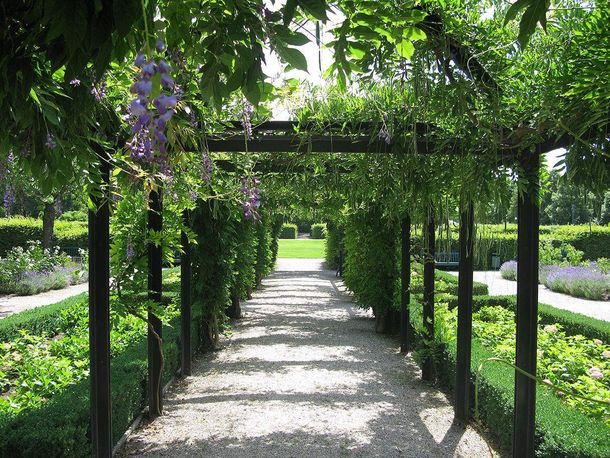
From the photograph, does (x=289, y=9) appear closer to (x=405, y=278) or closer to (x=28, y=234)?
(x=405, y=278)

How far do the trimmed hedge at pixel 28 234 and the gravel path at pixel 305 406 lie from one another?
1527 centimetres

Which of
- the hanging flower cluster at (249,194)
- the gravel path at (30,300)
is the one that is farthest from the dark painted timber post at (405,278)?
the gravel path at (30,300)

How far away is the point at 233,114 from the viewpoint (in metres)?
3.62

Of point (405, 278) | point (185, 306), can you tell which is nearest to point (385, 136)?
point (185, 306)

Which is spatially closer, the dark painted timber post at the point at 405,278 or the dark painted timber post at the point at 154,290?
the dark painted timber post at the point at 154,290

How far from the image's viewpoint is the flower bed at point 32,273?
12.7 meters

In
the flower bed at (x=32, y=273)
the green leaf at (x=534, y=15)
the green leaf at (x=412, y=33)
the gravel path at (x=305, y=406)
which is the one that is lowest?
the gravel path at (x=305, y=406)

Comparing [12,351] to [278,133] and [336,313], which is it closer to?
[278,133]

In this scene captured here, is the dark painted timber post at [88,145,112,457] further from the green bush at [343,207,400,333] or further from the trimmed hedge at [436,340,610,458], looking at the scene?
the green bush at [343,207,400,333]

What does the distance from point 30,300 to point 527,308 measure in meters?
11.7

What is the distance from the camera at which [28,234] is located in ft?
66.3

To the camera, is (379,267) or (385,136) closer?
(385,136)

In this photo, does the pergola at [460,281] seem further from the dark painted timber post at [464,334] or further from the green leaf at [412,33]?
the green leaf at [412,33]

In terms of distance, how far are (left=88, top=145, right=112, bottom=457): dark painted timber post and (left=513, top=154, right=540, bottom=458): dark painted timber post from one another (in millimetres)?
2359
